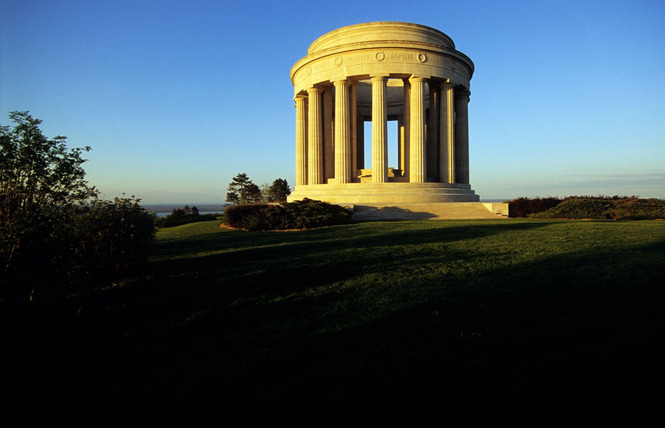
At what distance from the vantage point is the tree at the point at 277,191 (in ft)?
197

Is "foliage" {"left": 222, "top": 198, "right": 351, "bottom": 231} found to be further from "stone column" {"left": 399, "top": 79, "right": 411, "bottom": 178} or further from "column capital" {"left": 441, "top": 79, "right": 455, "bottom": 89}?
"column capital" {"left": 441, "top": 79, "right": 455, "bottom": 89}

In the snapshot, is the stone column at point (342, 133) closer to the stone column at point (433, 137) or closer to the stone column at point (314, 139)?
the stone column at point (314, 139)

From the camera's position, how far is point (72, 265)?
9.16 metres

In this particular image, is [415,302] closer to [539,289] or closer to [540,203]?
[539,289]

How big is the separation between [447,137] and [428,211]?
33.5 ft

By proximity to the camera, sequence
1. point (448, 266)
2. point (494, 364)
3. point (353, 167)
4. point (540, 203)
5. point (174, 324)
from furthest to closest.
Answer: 1. point (353, 167)
2. point (540, 203)
3. point (448, 266)
4. point (174, 324)
5. point (494, 364)

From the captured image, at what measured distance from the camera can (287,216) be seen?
75.4 ft

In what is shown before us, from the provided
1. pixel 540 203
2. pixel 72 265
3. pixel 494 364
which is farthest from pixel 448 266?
pixel 540 203

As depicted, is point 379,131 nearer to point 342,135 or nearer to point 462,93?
point 342,135

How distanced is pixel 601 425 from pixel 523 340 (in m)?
1.69

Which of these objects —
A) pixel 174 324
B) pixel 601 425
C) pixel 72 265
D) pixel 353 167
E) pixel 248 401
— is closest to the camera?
pixel 601 425

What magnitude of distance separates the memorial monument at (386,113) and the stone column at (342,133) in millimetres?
91

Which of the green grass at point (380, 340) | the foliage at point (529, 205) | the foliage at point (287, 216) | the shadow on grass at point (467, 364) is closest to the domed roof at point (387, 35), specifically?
the foliage at point (529, 205)

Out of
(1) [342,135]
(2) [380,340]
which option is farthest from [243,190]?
(2) [380,340]
